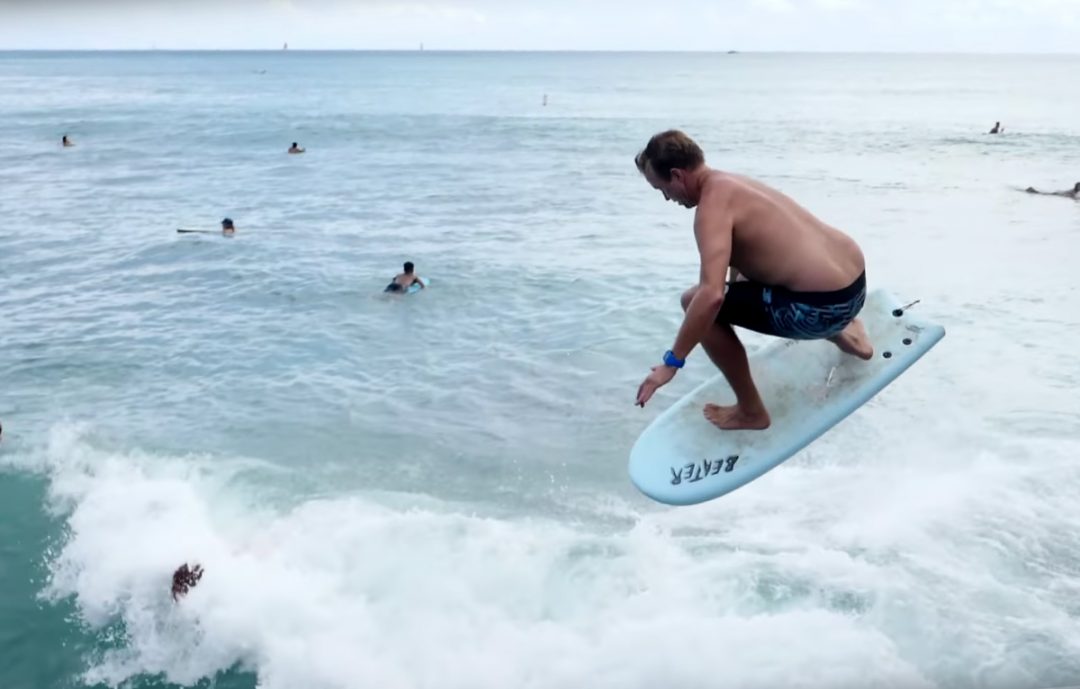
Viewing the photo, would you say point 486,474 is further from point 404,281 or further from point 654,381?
point 404,281

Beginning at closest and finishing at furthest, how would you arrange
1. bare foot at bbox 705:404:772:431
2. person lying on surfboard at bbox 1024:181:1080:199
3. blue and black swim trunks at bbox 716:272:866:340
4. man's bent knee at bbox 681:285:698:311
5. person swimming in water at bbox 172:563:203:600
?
man's bent knee at bbox 681:285:698:311
blue and black swim trunks at bbox 716:272:866:340
bare foot at bbox 705:404:772:431
person swimming in water at bbox 172:563:203:600
person lying on surfboard at bbox 1024:181:1080:199

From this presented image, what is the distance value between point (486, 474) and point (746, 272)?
467cm

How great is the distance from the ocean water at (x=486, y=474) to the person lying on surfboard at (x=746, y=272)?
2246mm

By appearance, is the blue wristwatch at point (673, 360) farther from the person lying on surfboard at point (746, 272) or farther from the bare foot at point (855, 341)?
the bare foot at point (855, 341)

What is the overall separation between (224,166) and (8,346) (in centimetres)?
2024

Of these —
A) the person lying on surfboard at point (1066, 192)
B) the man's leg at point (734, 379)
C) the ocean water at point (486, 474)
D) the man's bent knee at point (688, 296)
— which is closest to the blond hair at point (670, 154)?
the man's bent knee at point (688, 296)

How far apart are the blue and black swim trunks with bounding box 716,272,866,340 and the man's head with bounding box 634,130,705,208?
69cm

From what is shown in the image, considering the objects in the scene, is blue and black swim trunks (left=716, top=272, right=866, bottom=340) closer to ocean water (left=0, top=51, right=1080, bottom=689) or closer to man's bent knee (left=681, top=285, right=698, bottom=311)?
man's bent knee (left=681, top=285, right=698, bottom=311)

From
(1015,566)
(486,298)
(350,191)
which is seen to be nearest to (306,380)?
(486,298)

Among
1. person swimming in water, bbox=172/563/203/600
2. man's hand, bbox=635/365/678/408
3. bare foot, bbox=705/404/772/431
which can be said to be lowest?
person swimming in water, bbox=172/563/203/600

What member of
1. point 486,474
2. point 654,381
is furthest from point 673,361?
point 486,474

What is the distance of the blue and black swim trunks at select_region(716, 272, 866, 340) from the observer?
4.10 meters

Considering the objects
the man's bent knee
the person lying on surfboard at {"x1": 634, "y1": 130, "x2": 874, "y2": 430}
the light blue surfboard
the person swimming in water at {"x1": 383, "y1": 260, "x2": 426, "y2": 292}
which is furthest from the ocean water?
the man's bent knee

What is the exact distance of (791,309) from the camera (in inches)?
162
